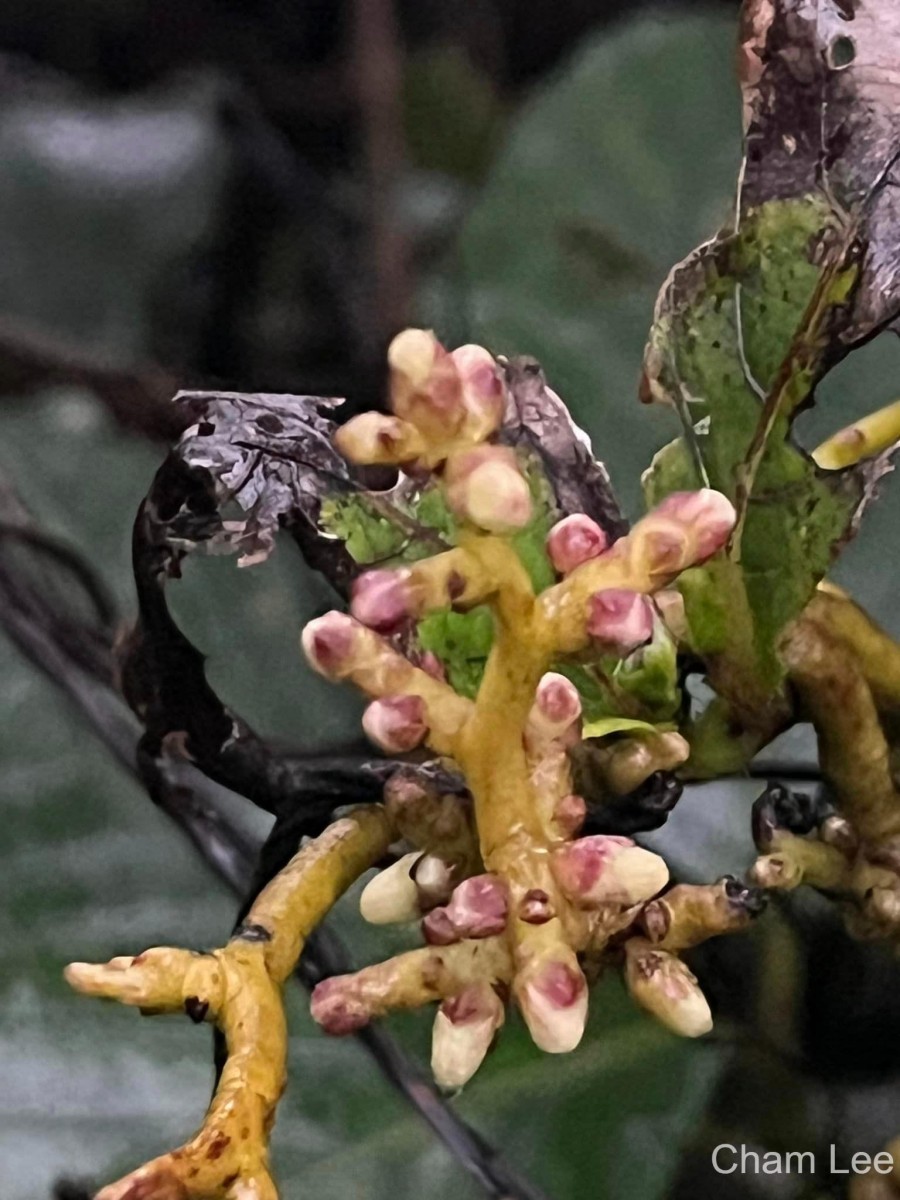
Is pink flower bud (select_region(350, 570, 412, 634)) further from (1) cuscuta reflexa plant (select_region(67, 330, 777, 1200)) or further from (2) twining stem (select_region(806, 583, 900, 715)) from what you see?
(2) twining stem (select_region(806, 583, 900, 715))

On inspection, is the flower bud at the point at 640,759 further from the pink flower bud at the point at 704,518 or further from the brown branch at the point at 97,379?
the brown branch at the point at 97,379

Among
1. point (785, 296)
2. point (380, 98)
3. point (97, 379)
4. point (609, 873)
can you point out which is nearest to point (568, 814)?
point (609, 873)

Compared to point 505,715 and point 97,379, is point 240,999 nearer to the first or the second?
point 505,715

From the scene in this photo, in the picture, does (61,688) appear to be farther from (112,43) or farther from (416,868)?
(112,43)

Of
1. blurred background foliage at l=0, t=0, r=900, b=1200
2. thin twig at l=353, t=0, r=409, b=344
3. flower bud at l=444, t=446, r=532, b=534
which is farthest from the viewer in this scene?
thin twig at l=353, t=0, r=409, b=344

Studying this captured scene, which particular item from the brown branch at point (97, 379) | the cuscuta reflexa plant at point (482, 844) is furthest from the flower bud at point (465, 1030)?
the brown branch at point (97, 379)

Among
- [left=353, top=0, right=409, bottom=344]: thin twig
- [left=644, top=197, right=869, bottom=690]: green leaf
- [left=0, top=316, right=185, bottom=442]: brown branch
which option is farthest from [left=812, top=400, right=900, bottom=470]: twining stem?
[left=353, top=0, right=409, bottom=344]: thin twig
